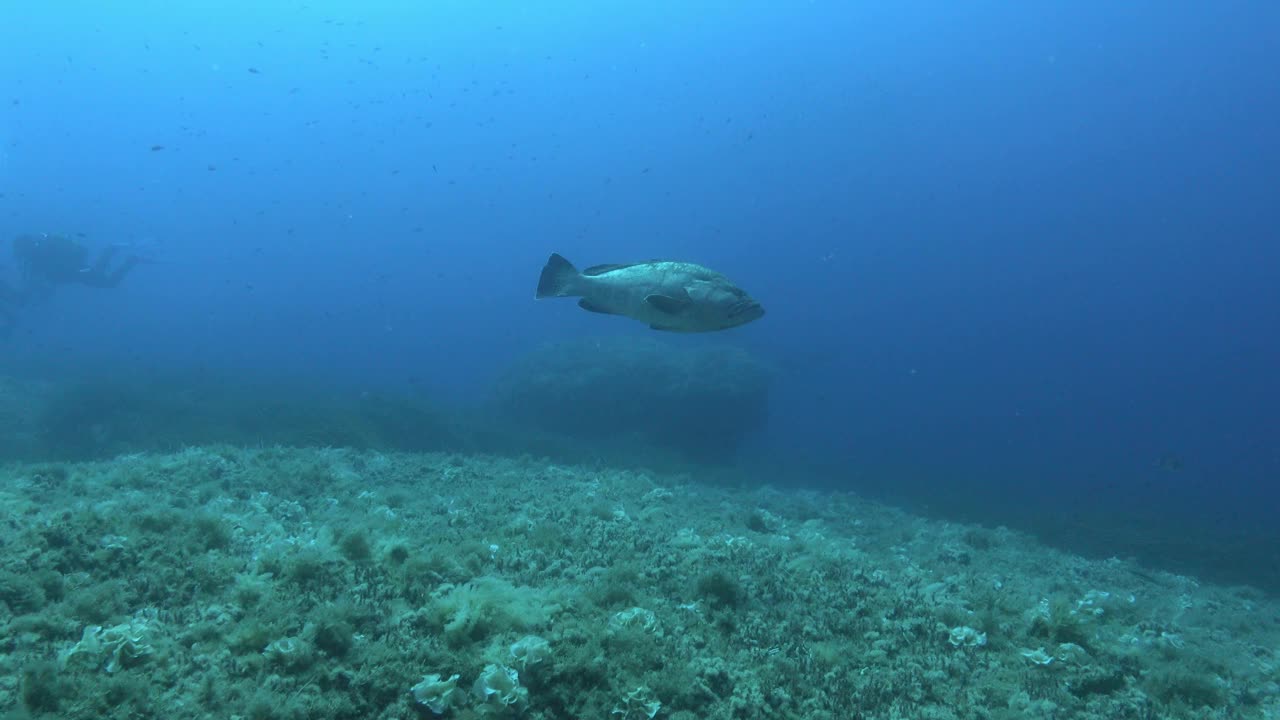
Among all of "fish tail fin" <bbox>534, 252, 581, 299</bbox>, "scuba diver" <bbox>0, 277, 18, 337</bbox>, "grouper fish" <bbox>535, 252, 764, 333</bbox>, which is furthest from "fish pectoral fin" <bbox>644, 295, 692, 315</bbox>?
"scuba diver" <bbox>0, 277, 18, 337</bbox>

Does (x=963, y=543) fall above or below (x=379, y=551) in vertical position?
below

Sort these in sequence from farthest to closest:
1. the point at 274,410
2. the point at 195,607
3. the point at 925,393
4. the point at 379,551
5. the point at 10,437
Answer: the point at 925,393 → the point at 274,410 → the point at 10,437 → the point at 379,551 → the point at 195,607

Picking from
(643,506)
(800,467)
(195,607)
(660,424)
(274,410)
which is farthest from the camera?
(800,467)

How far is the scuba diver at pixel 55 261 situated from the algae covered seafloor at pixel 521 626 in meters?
39.5

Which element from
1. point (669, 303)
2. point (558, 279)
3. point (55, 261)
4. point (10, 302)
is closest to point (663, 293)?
point (669, 303)

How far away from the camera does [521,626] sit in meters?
3.97

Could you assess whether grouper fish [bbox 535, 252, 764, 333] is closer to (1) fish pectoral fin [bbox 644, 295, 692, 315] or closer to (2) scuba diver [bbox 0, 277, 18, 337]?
(1) fish pectoral fin [bbox 644, 295, 692, 315]

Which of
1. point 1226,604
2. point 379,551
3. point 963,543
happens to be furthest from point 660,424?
point 379,551

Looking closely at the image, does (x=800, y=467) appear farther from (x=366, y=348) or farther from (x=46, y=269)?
(x=366, y=348)

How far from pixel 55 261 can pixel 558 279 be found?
149 feet

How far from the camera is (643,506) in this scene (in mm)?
8789

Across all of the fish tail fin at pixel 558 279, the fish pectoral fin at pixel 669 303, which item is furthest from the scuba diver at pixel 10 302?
the fish pectoral fin at pixel 669 303

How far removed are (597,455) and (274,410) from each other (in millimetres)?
10263

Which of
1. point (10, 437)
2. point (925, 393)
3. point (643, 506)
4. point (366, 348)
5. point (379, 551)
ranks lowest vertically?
point (925, 393)
